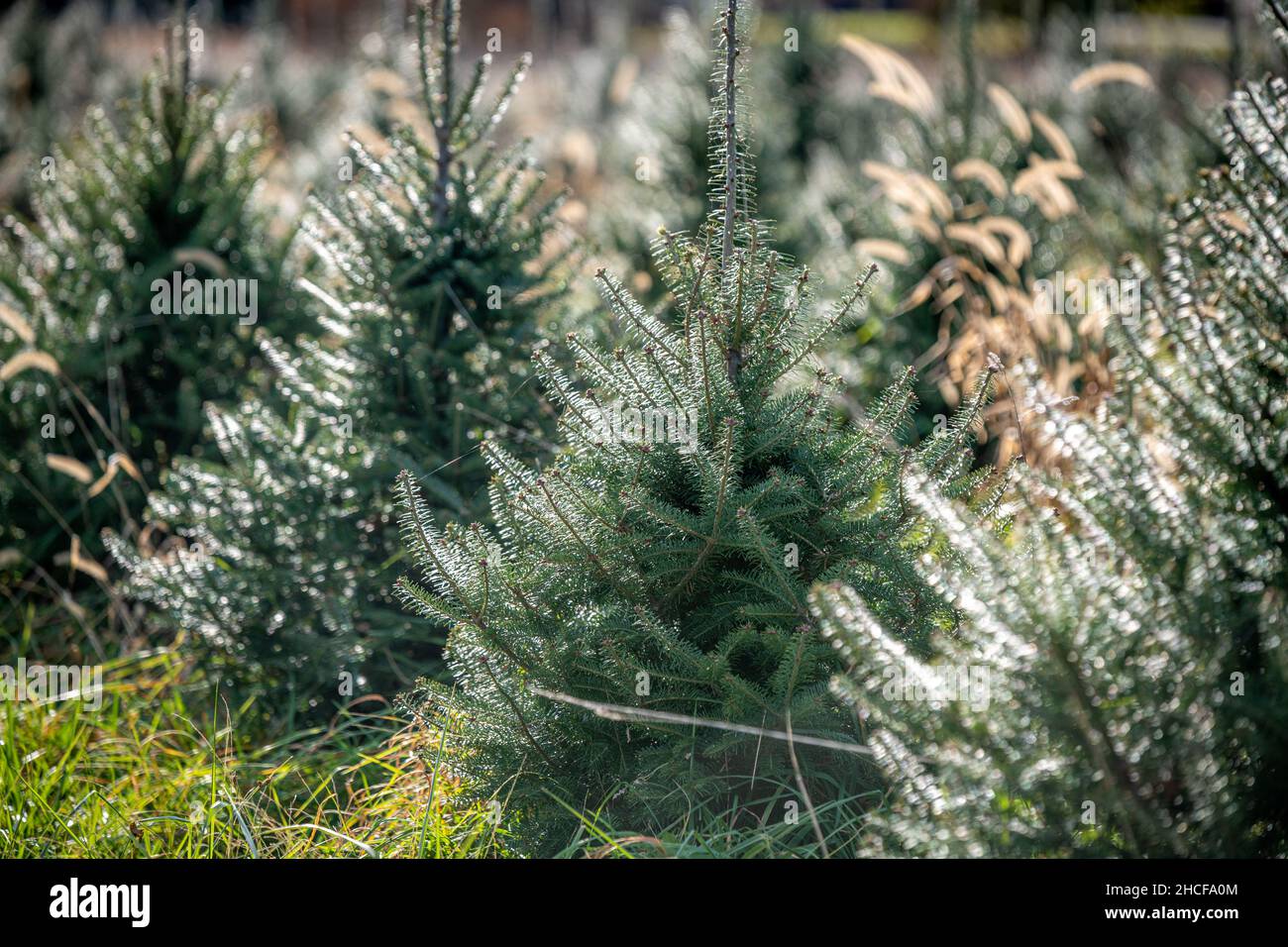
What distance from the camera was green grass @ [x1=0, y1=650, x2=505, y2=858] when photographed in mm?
2838

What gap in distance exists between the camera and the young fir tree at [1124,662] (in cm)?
206

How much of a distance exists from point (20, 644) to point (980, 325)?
3.85 meters

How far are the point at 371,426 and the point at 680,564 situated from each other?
1388 mm

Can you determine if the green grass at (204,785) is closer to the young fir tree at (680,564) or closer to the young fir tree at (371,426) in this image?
the young fir tree at (371,426)

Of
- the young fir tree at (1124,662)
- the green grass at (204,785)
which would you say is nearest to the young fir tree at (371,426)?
the green grass at (204,785)

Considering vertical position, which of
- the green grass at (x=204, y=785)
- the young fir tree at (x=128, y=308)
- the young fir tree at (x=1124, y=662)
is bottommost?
the green grass at (x=204, y=785)

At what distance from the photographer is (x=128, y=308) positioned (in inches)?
179

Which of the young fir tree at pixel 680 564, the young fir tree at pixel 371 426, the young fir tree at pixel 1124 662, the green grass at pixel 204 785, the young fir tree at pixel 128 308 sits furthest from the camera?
the young fir tree at pixel 128 308

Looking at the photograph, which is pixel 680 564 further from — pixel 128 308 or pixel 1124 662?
pixel 128 308

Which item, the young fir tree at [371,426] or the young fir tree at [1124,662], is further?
the young fir tree at [371,426]

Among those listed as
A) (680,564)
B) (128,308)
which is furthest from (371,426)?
(128,308)

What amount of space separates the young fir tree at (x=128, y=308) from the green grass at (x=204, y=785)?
0.83 m
